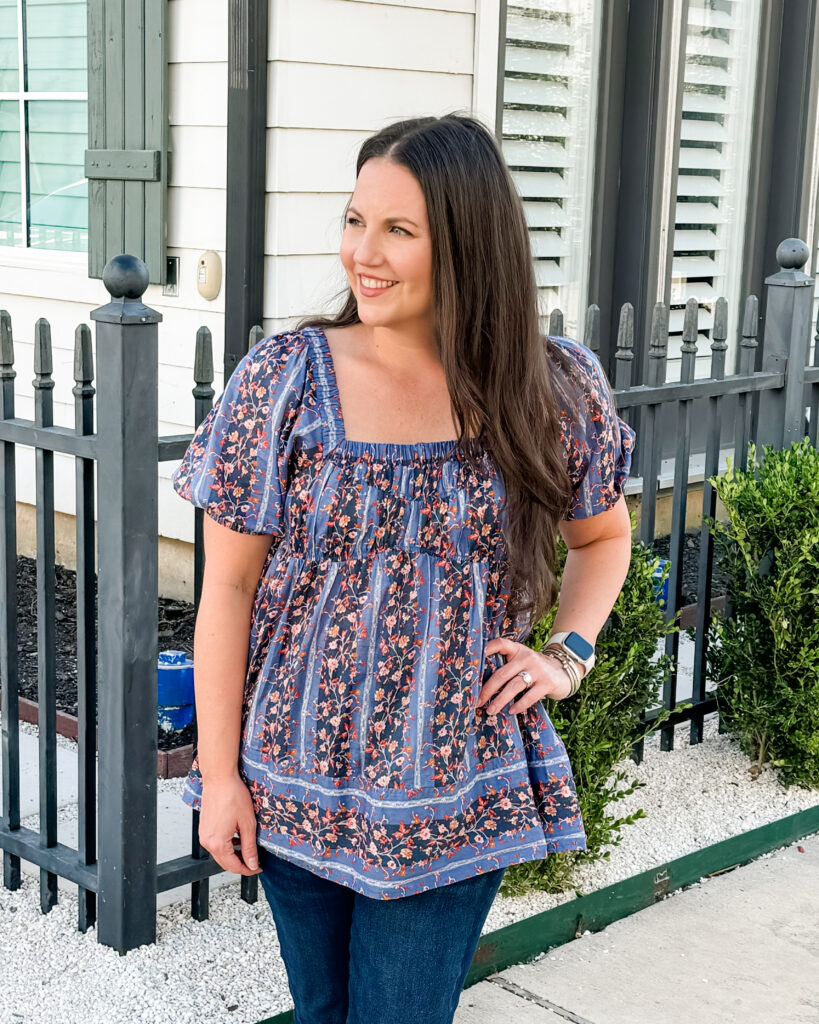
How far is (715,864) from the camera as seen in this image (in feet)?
13.1

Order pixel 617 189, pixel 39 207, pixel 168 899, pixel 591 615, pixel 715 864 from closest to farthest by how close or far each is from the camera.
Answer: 1. pixel 591 615
2. pixel 168 899
3. pixel 715 864
4. pixel 39 207
5. pixel 617 189

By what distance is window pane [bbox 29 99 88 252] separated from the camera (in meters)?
6.21

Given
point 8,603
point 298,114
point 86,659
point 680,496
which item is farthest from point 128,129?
point 86,659

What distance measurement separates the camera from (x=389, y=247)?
194 centimetres

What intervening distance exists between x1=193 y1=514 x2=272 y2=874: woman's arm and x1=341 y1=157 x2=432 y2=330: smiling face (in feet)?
1.23

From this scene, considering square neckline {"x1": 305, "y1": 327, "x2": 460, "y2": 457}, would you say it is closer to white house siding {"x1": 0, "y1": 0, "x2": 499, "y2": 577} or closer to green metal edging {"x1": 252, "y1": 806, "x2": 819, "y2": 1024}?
green metal edging {"x1": 252, "y1": 806, "x2": 819, "y2": 1024}

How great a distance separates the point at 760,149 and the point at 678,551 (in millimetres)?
4144

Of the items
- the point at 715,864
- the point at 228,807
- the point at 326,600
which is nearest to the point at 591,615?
the point at 326,600

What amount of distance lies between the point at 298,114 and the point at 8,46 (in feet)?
6.69

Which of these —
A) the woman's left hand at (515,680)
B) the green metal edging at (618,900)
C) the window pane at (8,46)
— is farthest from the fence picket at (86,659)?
the window pane at (8,46)

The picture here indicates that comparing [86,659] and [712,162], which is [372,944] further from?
[712,162]

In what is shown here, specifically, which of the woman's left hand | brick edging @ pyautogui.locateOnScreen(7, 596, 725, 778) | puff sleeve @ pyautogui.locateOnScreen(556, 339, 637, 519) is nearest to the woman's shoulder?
puff sleeve @ pyautogui.locateOnScreen(556, 339, 637, 519)

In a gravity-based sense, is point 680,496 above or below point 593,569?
below

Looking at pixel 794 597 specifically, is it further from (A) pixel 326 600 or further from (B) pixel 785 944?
(A) pixel 326 600
